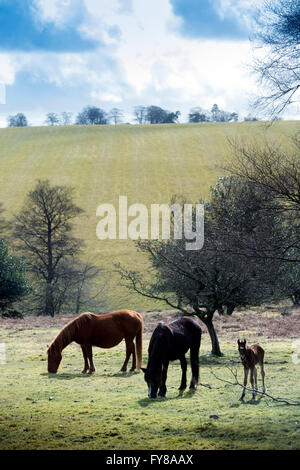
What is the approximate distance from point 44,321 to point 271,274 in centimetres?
3138

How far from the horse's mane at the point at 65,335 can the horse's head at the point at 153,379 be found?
585cm

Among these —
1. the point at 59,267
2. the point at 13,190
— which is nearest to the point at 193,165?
the point at 13,190

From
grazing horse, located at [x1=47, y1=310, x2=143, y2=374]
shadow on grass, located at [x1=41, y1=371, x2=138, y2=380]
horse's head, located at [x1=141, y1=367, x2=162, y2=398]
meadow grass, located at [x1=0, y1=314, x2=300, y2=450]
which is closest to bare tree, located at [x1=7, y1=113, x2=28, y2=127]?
meadow grass, located at [x1=0, y1=314, x2=300, y2=450]

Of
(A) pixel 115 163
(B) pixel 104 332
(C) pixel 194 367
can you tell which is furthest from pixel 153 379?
(A) pixel 115 163

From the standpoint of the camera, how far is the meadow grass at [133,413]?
30.2 ft

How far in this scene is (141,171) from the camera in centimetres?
8569

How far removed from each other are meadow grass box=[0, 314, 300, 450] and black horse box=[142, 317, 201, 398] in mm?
413

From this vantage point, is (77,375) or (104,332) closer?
(77,375)

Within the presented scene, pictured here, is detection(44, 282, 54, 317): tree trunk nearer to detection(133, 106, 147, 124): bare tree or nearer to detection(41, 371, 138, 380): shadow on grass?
detection(41, 371, 138, 380): shadow on grass

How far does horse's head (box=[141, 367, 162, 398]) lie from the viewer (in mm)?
12761

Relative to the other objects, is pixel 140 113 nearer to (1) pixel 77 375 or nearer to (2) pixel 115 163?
(2) pixel 115 163

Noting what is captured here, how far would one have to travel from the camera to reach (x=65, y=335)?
59.9 feet

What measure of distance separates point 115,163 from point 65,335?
73.4m

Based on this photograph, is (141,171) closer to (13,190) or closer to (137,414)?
(13,190)
